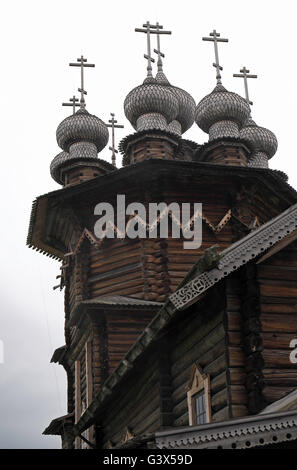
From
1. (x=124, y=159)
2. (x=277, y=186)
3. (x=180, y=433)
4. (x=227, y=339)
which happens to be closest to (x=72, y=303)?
(x=124, y=159)

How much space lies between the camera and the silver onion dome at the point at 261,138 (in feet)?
78.1

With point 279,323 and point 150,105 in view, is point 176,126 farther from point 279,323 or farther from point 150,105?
point 279,323

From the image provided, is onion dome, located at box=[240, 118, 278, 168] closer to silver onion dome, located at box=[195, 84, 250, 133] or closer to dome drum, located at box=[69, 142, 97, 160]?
silver onion dome, located at box=[195, 84, 250, 133]

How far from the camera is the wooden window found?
10672 mm

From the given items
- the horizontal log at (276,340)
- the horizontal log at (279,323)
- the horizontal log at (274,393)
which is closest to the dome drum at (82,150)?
the horizontal log at (279,323)

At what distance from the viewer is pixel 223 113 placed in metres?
21.6

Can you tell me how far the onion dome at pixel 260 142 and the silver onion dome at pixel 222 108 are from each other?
202cm

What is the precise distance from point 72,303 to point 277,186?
5.59 metres

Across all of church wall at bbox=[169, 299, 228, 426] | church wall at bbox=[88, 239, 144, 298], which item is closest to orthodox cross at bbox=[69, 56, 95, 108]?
church wall at bbox=[88, 239, 144, 298]

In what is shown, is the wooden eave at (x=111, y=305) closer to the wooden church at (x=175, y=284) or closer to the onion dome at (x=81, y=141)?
the wooden church at (x=175, y=284)

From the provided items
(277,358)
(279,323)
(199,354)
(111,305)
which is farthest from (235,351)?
(111,305)

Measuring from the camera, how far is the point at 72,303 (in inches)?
800

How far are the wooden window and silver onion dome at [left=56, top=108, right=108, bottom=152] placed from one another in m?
11.8
